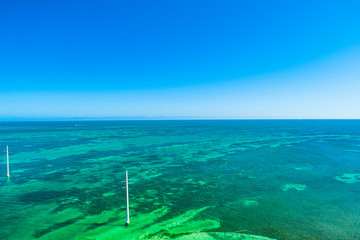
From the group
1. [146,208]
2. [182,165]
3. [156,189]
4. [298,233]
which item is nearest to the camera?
[298,233]

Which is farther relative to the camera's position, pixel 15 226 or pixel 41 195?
pixel 41 195


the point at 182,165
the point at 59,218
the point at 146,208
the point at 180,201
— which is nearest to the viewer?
the point at 59,218

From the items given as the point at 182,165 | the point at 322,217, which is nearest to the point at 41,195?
the point at 182,165

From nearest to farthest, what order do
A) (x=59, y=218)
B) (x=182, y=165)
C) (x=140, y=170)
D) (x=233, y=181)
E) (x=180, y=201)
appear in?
(x=59, y=218) < (x=180, y=201) < (x=233, y=181) < (x=140, y=170) < (x=182, y=165)

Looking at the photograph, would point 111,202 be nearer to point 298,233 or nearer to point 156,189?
point 156,189

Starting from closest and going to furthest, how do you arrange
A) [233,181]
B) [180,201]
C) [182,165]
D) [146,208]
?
[146,208]
[180,201]
[233,181]
[182,165]

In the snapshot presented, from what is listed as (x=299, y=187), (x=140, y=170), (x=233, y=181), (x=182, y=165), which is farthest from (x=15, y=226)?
(x=299, y=187)

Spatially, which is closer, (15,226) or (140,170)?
(15,226)

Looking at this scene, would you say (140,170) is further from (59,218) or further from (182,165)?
(59,218)
